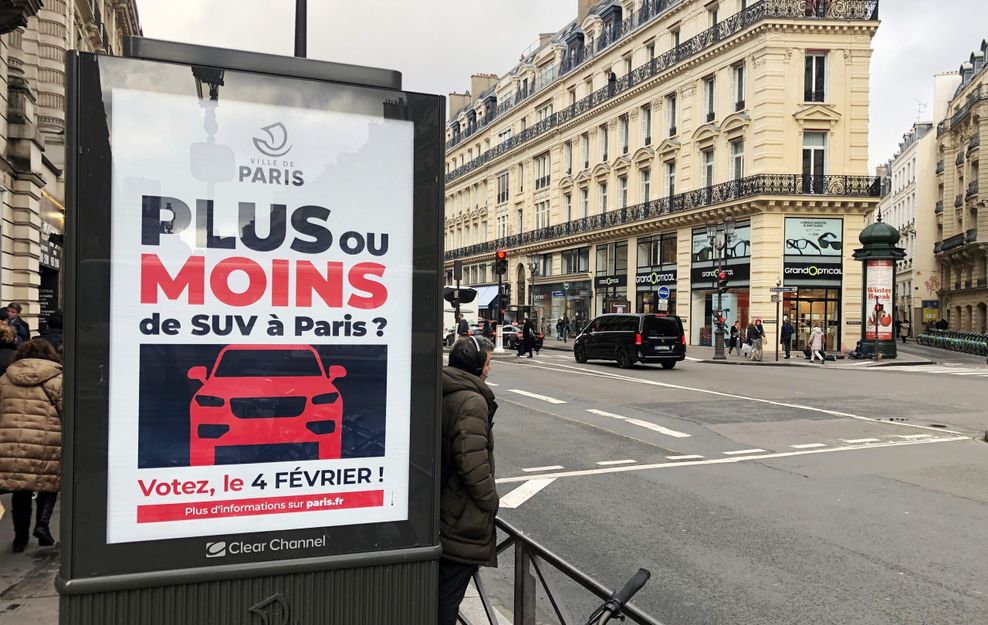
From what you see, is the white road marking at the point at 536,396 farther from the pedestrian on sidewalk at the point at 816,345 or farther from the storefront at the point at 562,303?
the storefront at the point at 562,303

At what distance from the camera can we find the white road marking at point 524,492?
7.04 m

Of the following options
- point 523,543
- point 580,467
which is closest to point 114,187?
point 523,543

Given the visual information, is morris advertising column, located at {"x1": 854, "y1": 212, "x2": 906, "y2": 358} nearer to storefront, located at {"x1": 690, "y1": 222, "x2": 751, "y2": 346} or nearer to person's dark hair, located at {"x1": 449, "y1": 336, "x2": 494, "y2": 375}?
storefront, located at {"x1": 690, "y1": 222, "x2": 751, "y2": 346}

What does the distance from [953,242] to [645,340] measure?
50.5m

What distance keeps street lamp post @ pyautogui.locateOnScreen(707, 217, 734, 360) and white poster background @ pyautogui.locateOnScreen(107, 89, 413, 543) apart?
27.8 metres

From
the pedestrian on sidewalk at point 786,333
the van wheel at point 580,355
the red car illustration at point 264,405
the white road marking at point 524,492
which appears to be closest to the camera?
the red car illustration at point 264,405

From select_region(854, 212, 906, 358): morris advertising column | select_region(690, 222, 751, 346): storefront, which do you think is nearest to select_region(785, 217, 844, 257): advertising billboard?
select_region(690, 222, 751, 346): storefront

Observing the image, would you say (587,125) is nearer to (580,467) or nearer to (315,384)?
(580,467)

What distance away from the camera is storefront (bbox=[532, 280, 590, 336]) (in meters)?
48.5

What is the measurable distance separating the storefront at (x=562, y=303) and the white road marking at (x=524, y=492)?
130ft

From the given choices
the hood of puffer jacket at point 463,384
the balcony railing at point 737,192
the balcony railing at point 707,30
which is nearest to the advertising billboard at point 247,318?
the hood of puffer jacket at point 463,384

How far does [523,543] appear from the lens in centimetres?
349

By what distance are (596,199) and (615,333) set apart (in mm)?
24423

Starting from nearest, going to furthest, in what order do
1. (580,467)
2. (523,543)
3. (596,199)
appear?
1. (523,543)
2. (580,467)
3. (596,199)
